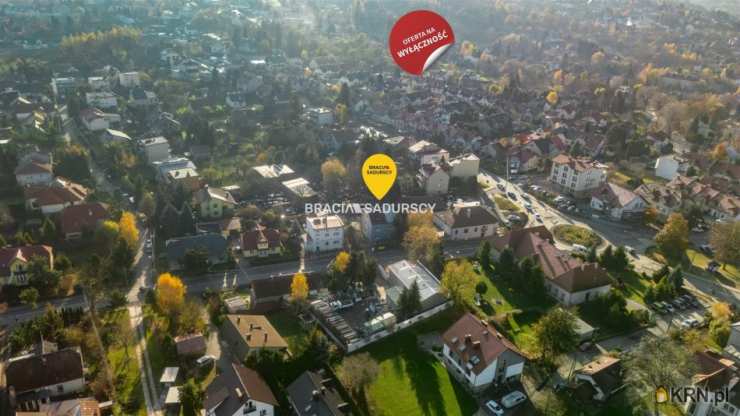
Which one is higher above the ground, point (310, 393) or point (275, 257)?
point (310, 393)

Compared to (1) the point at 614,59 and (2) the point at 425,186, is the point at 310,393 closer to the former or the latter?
(2) the point at 425,186

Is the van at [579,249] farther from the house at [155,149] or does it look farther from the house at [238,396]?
the house at [155,149]

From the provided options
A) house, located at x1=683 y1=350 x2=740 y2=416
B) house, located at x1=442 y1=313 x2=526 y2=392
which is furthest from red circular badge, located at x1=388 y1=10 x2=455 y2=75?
house, located at x1=683 y1=350 x2=740 y2=416

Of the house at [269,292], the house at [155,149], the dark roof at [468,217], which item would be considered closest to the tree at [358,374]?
the house at [269,292]

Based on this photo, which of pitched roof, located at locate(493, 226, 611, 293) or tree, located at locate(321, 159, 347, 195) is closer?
pitched roof, located at locate(493, 226, 611, 293)

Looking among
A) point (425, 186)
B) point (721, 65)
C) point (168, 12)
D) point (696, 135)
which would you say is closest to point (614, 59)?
point (721, 65)

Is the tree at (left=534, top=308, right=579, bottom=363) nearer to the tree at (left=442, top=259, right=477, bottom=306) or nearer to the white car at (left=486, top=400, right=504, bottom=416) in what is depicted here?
the white car at (left=486, top=400, right=504, bottom=416)
